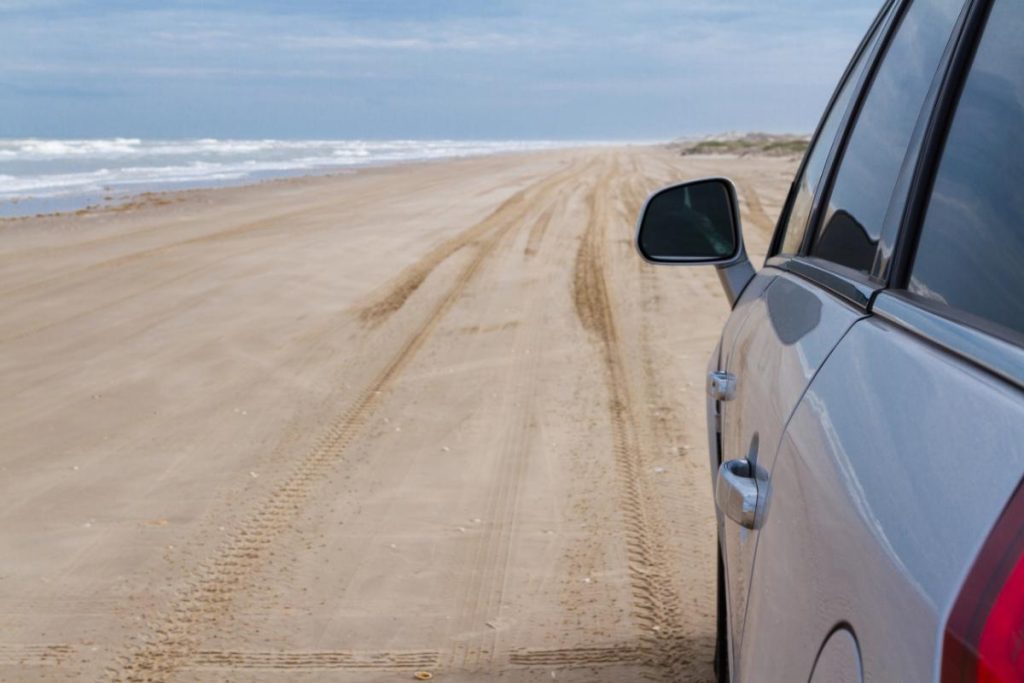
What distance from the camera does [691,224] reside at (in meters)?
3.13

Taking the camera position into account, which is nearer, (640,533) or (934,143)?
(934,143)

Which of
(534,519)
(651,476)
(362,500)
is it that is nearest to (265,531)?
(362,500)

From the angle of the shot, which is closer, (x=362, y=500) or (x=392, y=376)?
(x=362, y=500)

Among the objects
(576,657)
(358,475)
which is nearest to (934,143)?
(576,657)

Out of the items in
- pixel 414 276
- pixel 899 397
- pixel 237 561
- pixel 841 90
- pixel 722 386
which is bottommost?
pixel 237 561

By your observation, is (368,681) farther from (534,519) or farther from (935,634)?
(935,634)

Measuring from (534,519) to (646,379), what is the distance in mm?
2570

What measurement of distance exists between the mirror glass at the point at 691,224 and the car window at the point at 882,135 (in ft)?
2.19

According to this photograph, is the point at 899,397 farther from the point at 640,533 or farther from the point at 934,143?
the point at 640,533

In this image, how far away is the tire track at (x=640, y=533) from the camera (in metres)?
3.62

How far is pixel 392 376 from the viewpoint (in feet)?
24.1

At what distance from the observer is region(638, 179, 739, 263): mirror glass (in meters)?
3.08

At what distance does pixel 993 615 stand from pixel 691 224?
7.72 feet

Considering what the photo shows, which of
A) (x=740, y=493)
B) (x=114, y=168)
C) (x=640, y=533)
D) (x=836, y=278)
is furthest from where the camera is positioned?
(x=114, y=168)
